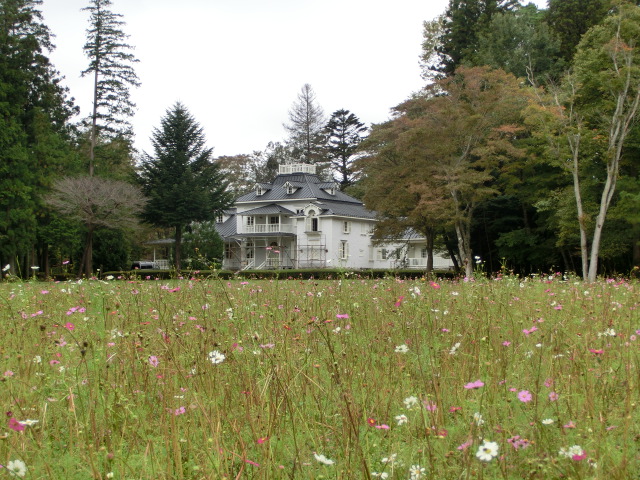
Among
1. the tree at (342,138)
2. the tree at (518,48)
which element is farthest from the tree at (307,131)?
the tree at (518,48)

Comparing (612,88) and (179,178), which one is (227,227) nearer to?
(179,178)

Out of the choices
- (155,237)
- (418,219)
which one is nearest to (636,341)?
(418,219)

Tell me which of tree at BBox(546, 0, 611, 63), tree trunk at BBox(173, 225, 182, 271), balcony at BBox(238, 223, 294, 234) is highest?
tree at BBox(546, 0, 611, 63)

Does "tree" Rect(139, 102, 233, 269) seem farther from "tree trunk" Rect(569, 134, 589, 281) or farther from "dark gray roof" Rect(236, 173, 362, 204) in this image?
"tree trunk" Rect(569, 134, 589, 281)

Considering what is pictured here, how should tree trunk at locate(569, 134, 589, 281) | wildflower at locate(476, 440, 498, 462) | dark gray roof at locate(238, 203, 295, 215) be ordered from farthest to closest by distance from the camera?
1. dark gray roof at locate(238, 203, 295, 215)
2. tree trunk at locate(569, 134, 589, 281)
3. wildflower at locate(476, 440, 498, 462)

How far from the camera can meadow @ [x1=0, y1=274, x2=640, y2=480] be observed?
2.37 meters

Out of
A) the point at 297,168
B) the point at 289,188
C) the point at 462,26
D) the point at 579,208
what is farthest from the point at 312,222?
the point at 579,208

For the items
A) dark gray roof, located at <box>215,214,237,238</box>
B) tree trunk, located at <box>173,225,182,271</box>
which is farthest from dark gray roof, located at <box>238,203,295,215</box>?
tree trunk, located at <box>173,225,182,271</box>

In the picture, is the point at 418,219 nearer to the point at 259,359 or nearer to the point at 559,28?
the point at 559,28

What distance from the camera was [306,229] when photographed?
50.6 metres

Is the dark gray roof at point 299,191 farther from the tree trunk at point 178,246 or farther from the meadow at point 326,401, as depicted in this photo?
the meadow at point 326,401

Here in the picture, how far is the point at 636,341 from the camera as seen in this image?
4156 mm

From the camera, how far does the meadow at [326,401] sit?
2.37m

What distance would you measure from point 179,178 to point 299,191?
13044mm
